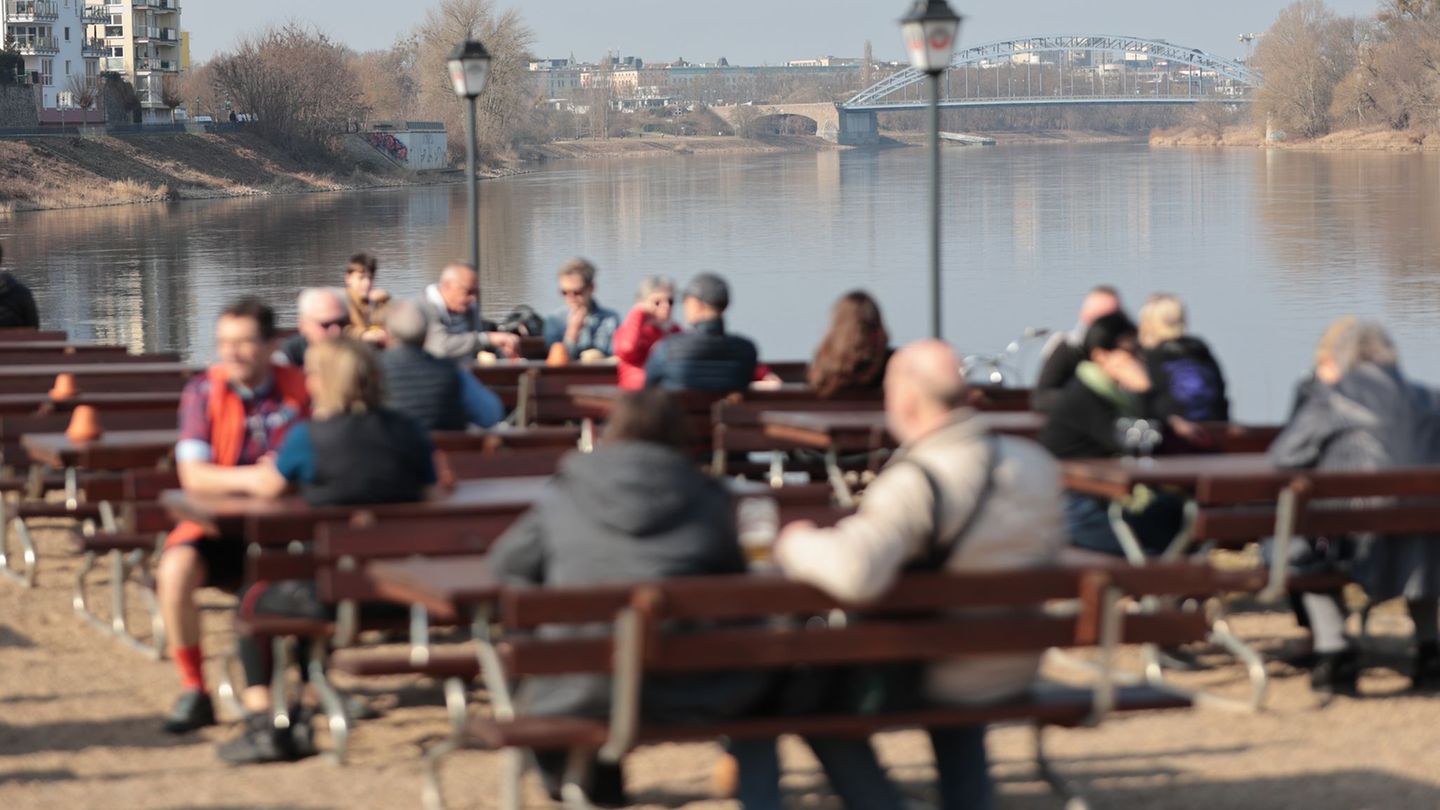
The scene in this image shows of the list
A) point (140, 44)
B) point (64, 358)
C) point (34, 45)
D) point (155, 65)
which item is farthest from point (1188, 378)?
point (155, 65)

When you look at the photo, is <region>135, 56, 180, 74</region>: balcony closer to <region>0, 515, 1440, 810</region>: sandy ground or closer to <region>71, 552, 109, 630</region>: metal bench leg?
<region>71, 552, 109, 630</region>: metal bench leg

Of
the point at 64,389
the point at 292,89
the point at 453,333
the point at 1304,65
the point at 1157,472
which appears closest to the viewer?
the point at 1157,472

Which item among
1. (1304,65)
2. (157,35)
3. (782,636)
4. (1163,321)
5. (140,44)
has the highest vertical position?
(157,35)

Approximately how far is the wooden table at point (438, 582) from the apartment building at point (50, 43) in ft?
351

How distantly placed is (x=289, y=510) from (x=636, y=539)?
1689mm

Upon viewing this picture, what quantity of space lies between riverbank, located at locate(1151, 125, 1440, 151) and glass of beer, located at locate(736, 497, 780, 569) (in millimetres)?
100776

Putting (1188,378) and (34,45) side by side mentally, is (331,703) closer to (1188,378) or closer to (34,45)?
(1188,378)

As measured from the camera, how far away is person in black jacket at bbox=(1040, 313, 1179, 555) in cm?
741

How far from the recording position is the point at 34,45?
4444 inches

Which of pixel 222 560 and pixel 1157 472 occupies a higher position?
pixel 1157 472

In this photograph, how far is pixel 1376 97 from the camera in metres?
120

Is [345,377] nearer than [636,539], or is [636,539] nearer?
[636,539]

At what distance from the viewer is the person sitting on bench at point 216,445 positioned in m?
6.60

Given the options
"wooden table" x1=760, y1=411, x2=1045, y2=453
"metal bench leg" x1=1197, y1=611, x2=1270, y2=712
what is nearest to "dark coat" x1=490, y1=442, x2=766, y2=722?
"metal bench leg" x1=1197, y1=611, x2=1270, y2=712
